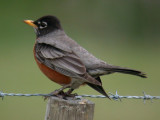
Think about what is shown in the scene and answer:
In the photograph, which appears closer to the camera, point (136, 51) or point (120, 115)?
point (120, 115)

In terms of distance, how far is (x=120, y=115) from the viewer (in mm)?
10180

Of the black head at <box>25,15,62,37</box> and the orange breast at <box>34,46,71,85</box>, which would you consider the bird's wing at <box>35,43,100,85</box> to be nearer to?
the orange breast at <box>34,46,71,85</box>

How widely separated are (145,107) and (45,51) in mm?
5025

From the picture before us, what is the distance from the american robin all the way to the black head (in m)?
→ 0.34

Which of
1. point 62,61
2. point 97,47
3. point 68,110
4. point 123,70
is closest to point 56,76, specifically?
point 62,61

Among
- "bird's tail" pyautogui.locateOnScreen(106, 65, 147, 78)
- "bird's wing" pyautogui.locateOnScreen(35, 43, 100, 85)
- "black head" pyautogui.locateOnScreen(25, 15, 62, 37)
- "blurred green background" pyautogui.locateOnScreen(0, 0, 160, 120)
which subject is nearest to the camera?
"bird's tail" pyautogui.locateOnScreen(106, 65, 147, 78)

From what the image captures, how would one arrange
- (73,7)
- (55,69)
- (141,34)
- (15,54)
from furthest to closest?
(73,7), (141,34), (15,54), (55,69)

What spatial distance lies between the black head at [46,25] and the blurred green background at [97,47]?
304 cm

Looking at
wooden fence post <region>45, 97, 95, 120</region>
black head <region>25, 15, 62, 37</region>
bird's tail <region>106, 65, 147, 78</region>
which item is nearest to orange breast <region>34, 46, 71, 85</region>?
bird's tail <region>106, 65, 147, 78</region>

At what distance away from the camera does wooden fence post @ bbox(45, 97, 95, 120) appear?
15.3 feet

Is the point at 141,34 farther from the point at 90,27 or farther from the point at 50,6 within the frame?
the point at 50,6

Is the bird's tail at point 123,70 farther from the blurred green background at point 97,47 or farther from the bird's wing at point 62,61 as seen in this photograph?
the blurred green background at point 97,47

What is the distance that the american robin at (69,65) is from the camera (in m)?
5.89

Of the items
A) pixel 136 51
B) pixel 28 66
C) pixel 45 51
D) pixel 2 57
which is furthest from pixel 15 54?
pixel 45 51
